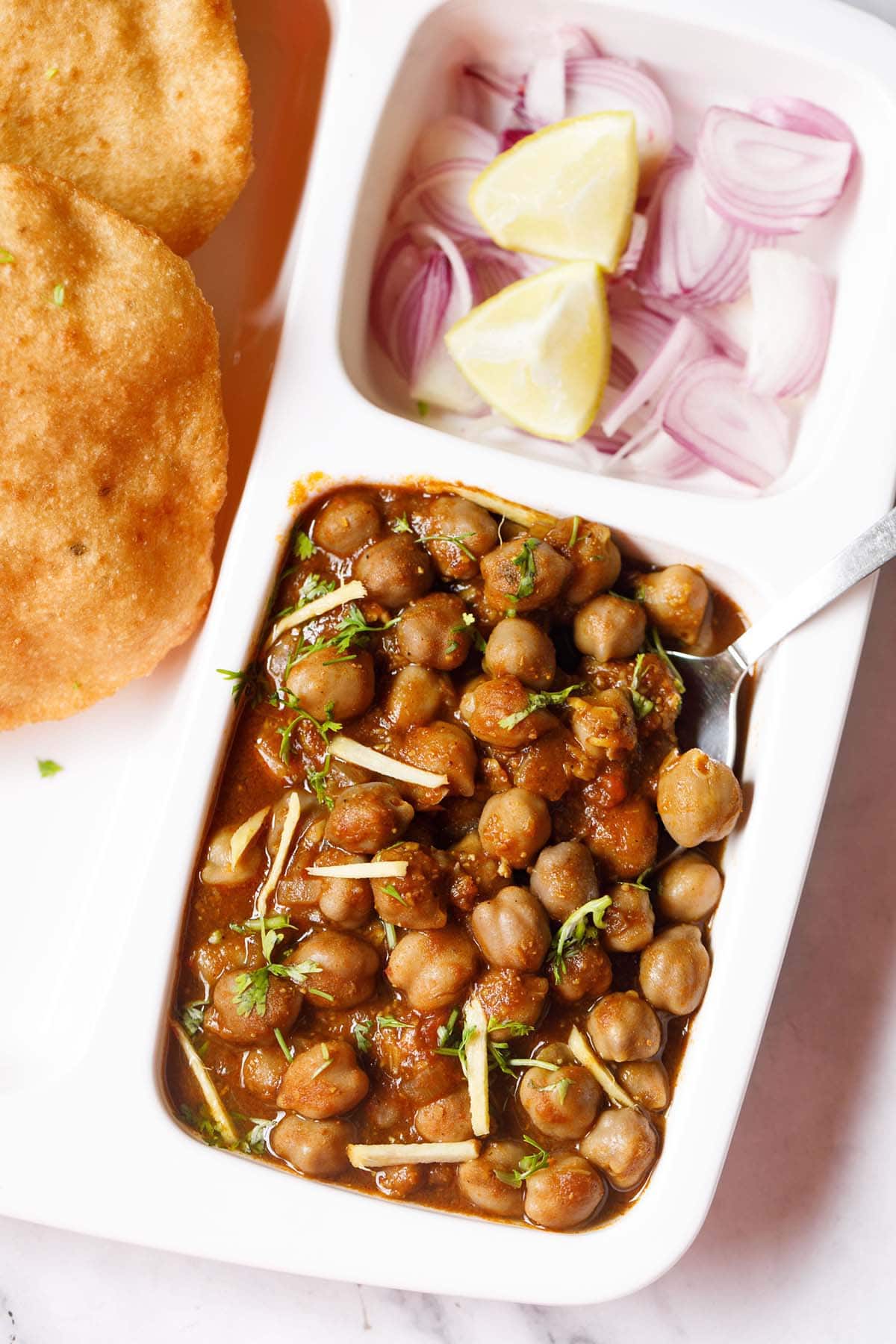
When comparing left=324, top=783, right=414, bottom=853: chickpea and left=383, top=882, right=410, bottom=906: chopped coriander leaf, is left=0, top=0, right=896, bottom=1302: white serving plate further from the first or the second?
left=383, top=882, right=410, bottom=906: chopped coriander leaf

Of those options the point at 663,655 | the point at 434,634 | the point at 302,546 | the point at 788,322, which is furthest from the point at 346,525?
the point at 788,322

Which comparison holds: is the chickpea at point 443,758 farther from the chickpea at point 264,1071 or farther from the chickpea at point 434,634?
the chickpea at point 264,1071

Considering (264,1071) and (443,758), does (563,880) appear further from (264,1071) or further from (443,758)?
(264,1071)

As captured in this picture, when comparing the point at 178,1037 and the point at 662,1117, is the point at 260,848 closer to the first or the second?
the point at 178,1037

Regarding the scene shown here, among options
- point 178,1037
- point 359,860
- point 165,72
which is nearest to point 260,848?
point 359,860

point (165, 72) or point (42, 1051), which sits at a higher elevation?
point (165, 72)

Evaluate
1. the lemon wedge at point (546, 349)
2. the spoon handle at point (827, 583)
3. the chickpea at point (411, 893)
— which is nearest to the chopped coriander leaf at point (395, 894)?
the chickpea at point (411, 893)
